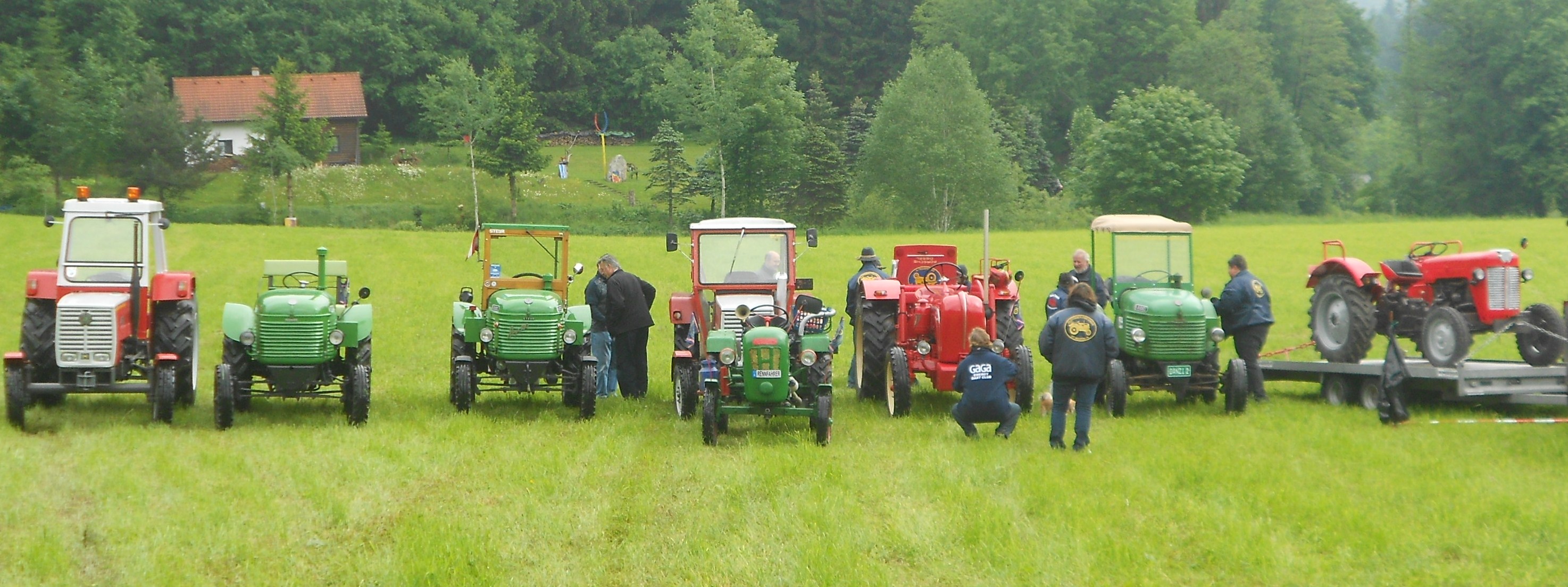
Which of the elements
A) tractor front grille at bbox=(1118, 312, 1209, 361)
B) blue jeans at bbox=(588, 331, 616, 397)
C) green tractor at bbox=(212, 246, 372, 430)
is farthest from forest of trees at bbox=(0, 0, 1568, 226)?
tractor front grille at bbox=(1118, 312, 1209, 361)

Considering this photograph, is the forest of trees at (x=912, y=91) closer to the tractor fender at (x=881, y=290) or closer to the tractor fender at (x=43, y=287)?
the tractor fender at (x=43, y=287)

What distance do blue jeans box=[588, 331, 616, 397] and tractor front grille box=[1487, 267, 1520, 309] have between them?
8.50 metres

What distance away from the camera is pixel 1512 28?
59.9 meters

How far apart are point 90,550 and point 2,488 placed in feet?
5.58

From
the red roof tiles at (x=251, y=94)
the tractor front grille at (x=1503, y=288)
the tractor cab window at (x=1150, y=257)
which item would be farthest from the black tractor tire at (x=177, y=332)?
the red roof tiles at (x=251, y=94)

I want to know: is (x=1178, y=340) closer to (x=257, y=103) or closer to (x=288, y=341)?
(x=288, y=341)

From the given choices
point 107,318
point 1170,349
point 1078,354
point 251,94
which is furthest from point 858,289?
point 251,94

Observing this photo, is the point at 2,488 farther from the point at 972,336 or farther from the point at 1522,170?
the point at 1522,170

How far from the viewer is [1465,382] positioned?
36.0 feet

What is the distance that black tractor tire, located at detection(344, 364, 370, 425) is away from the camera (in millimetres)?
11422

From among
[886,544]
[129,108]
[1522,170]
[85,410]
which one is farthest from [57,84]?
[1522,170]

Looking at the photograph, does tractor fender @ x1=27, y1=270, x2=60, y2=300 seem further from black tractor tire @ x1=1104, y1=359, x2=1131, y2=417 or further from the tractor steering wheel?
black tractor tire @ x1=1104, y1=359, x2=1131, y2=417

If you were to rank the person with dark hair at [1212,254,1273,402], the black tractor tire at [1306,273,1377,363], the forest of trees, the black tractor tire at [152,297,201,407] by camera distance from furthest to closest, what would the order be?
the forest of trees
the black tractor tire at [1306,273,1377,363]
the person with dark hair at [1212,254,1273,402]
the black tractor tire at [152,297,201,407]

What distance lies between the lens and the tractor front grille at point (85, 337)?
11.1 metres
